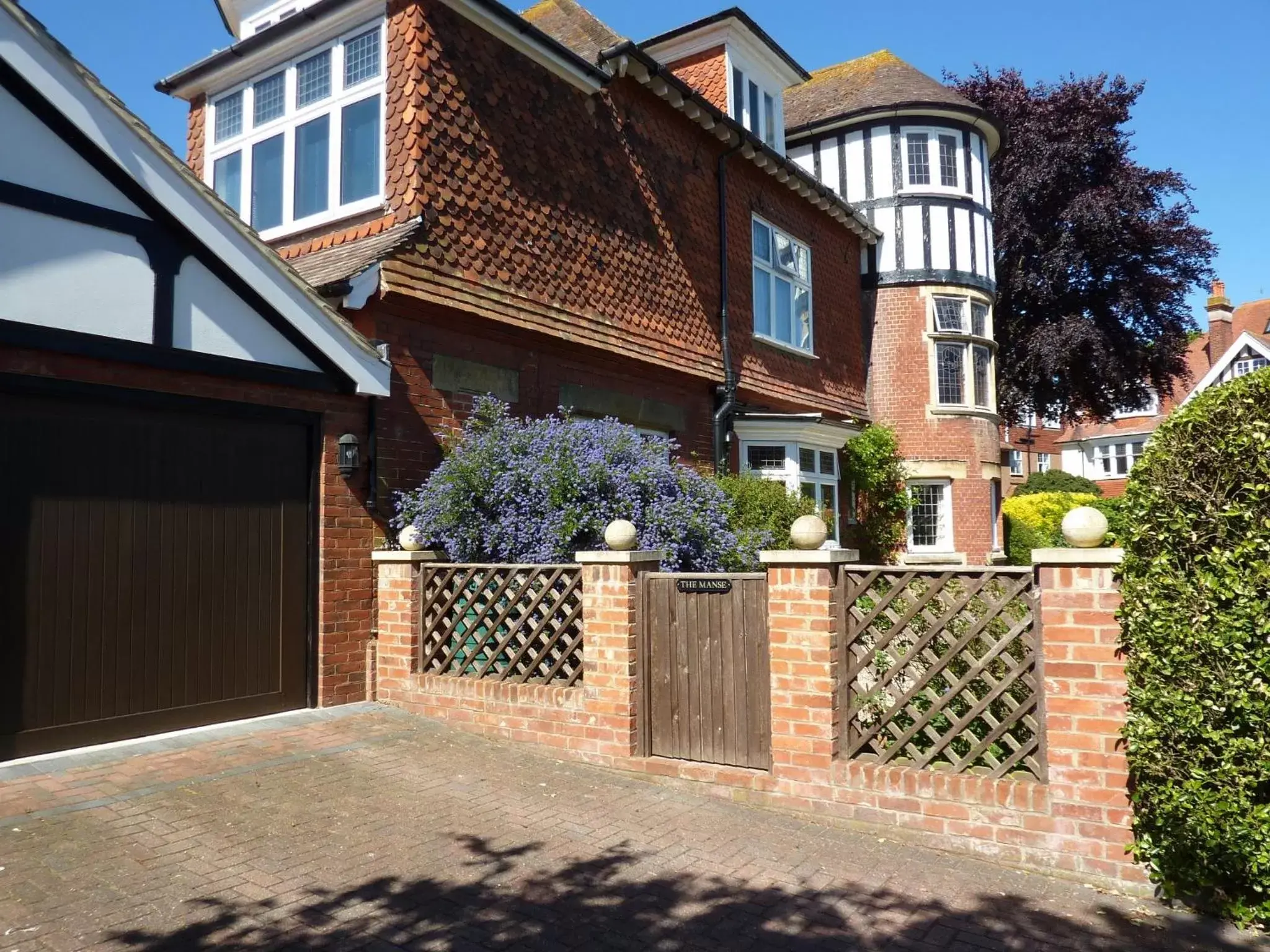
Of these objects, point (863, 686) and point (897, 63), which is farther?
point (897, 63)

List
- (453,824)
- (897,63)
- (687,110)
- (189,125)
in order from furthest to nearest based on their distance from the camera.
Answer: (897,63)
(687,110)
(189,125)
(453,824)

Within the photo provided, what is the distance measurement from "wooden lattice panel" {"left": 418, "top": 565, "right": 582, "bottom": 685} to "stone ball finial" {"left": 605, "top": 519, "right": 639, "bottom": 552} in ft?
1.31

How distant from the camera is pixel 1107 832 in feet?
15.2

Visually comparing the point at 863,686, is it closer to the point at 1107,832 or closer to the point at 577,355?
the point at 1107,832

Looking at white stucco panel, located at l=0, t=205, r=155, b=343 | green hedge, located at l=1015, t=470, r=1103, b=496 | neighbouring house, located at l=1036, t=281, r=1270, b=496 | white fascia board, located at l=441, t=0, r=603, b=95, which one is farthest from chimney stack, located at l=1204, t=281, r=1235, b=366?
white stucco panel, located at l=0, t=205, r=155, b=343

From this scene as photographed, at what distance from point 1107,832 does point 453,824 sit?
11.2ft

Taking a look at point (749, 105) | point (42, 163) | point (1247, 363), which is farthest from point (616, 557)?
point (1247, 363)

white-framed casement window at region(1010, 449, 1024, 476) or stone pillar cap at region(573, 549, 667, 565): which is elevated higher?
white-framed casement window at region(1010, 449, 1024, 476)

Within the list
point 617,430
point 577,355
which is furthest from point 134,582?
point 577,355

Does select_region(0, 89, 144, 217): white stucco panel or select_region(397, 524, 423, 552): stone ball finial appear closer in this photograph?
select_region(0, 89, 144, 217): white stucco panel

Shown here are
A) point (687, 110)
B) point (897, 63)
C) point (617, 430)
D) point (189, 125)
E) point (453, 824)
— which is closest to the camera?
point (453, 824)

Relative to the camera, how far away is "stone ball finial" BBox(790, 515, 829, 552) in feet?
18.2

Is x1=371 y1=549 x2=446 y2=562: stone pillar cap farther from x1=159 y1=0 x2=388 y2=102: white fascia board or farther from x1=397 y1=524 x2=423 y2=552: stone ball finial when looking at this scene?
x1=159 y1=0 x2=388 y2=102: white fascia board

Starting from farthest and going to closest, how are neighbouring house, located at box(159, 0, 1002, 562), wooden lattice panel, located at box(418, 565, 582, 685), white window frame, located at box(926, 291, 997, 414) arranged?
white window frame, located at box(926, 291, 997, 414) → neighbouring house, located at box(159, 0, 1002, 562) → wooden lattice panel, located at box(418, 565, 582, 685)
